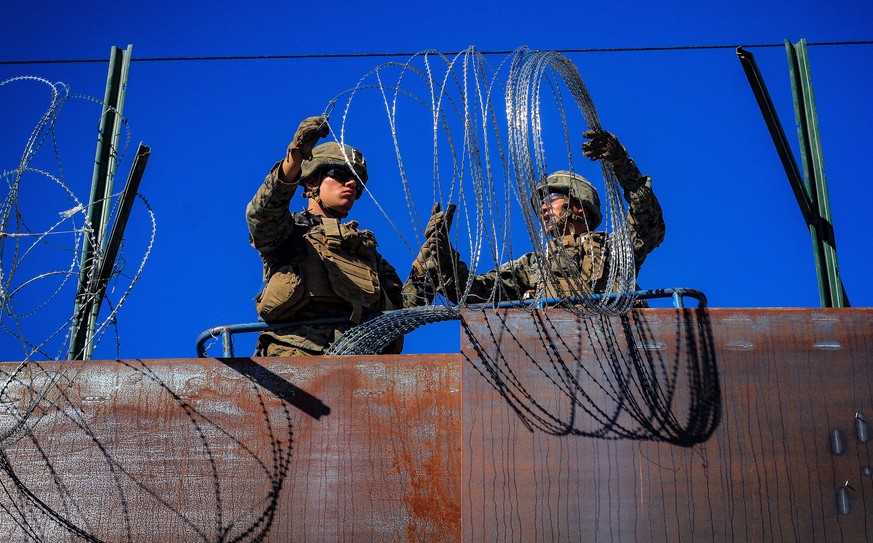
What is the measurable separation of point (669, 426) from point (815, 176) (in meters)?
2.70

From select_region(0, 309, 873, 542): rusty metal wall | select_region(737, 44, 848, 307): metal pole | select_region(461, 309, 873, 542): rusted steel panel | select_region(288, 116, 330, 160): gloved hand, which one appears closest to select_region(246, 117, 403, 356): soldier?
select_region(288, 116, 330, 160): gloved hand

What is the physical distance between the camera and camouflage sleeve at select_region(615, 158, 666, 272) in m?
7.81

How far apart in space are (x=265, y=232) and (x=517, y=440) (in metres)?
2.43

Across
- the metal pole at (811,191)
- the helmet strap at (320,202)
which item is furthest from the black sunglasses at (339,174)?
the metal pole at (811,191)

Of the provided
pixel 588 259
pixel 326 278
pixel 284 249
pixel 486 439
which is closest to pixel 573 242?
pixel 588 259

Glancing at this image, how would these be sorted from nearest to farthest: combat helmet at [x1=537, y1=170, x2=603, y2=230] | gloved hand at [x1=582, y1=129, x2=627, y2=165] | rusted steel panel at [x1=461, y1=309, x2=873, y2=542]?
rusted steel panel at [x1=461, y1=309, x2=873, y2=542], gloved hand at [x1=582, y1=129, x2=627, y2=165], combat helmet at [x1=537, y1=170, x2=603, y2=230]

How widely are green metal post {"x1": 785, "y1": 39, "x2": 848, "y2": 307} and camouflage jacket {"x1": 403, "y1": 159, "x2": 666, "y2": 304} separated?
1.00 metres

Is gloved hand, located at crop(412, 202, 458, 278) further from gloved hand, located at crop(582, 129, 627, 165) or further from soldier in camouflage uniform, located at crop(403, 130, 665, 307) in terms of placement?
gloved hand, located at crop(582, 129, 627, 165)

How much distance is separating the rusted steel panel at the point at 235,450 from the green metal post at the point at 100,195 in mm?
302

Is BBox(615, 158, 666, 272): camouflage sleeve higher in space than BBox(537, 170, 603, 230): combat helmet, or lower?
lower

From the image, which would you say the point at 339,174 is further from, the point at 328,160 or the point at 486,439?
the point at 486,439

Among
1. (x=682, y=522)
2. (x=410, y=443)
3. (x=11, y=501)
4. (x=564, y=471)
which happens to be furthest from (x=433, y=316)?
(x=11, y=501)

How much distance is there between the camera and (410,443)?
657 centimetres

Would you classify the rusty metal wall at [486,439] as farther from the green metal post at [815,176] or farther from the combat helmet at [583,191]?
the combat helmet at [583,191]
